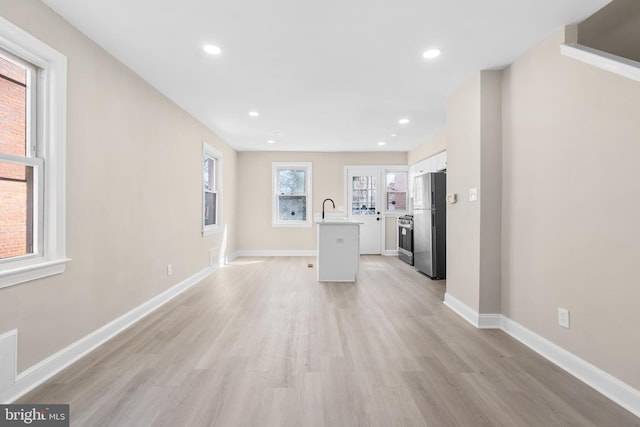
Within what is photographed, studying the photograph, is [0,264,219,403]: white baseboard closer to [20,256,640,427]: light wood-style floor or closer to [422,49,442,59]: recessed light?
[20,256,640,427]: light wood-style floor

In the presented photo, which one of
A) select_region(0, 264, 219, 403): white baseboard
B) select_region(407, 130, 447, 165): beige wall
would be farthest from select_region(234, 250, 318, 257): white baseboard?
select_region(0, 264, 219, 403): white baseboard

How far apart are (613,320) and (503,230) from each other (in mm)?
1161

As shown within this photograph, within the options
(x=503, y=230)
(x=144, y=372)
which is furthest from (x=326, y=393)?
(x=503, y=230)

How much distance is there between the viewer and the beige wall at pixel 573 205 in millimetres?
1814

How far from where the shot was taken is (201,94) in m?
3.69

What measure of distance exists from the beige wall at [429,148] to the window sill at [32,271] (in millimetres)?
5382

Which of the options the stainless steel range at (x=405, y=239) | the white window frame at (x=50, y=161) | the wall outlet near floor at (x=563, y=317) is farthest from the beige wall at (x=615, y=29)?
the stainless steel range at (x=405, y=239)

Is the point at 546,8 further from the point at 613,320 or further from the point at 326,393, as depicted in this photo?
the point at 326,393

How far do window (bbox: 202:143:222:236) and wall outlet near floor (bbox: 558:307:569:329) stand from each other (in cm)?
486

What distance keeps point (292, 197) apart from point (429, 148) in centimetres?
326

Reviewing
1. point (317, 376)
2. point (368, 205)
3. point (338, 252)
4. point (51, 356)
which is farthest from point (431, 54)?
point (368, 205)

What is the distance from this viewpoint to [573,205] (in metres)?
2.17

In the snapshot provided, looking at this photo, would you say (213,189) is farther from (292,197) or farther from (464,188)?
(464,188)

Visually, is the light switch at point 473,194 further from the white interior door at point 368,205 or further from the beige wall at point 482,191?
the white interior door at point 368,205
